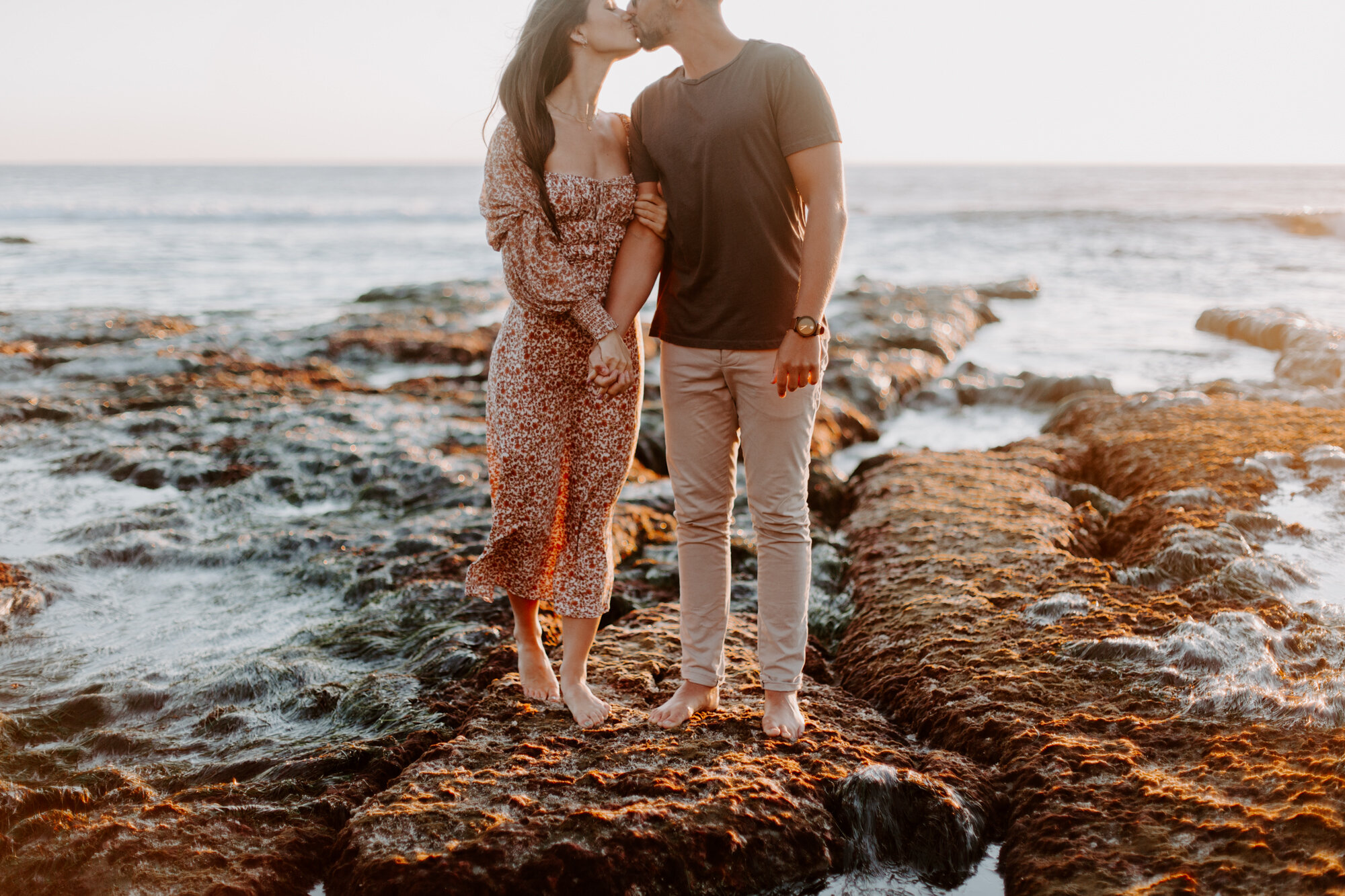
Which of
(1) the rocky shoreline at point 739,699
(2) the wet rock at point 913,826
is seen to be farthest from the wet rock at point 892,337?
(2) the wet rock at point 913,826

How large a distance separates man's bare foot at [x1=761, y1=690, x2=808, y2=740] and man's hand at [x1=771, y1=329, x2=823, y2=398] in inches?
38.4

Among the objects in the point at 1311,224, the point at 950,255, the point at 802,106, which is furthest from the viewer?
the point at 1311,224

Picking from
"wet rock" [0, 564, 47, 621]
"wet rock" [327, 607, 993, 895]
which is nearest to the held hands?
"wet rock" [327, 607, 993, 895]

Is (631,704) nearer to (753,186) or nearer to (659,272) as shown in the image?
(659,272)

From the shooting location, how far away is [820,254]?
8.83ft

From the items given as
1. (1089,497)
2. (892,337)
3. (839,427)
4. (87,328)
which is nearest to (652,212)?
(1089,497)

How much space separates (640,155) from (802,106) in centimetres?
58

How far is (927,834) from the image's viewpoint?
8.21ft

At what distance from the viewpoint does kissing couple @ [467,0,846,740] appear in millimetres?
2732

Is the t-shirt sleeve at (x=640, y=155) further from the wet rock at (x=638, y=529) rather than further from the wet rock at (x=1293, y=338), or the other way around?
the wet rock at (x=1293, y=338)

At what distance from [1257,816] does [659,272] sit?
2.26 metres

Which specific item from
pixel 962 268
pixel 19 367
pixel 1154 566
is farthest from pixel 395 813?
pixel 962 268

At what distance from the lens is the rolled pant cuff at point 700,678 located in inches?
120

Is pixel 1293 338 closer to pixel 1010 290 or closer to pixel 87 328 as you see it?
pixel 1010 290
